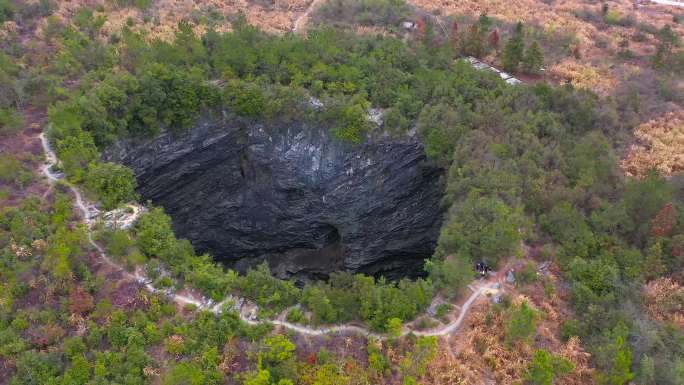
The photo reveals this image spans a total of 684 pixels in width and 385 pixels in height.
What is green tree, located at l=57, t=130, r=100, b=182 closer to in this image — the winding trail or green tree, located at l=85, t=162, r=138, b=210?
green tree, located at l=85, t=162, r=138, b=210

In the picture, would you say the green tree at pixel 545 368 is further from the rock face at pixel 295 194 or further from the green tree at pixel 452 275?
the rock face at pixel 295 194

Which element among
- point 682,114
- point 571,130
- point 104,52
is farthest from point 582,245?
point 104,52

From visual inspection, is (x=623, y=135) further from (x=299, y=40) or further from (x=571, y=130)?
(x=299, y=40)

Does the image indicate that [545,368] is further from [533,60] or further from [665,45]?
[665,45]

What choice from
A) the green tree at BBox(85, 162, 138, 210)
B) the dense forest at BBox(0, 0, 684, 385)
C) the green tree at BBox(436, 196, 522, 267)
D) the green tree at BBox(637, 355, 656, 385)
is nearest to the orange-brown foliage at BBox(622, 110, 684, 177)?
the dense forest at BBox(0, 0, 684, 385)

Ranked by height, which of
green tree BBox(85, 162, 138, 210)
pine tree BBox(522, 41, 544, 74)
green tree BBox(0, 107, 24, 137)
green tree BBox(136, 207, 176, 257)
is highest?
pine tree BBox(522, 41, 544, 74)
